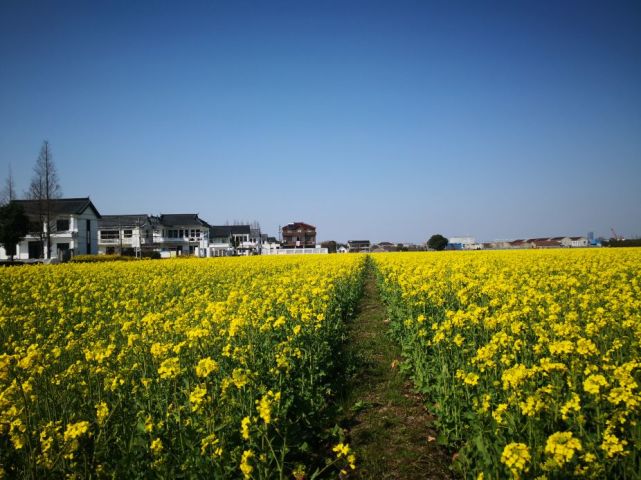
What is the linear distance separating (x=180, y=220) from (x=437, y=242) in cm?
5528

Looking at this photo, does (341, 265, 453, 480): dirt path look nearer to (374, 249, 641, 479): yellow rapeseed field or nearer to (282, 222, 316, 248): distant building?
(374, 249, 641, 479): yellow rapeseed field

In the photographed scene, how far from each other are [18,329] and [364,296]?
1264 cm

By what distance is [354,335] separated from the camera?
10711 mm

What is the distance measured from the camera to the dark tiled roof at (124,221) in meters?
79.9

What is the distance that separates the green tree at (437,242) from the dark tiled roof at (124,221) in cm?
5794

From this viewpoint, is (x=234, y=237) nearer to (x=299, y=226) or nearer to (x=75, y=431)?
(x=299, y=226)

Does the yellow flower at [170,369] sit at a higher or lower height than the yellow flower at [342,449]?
higher

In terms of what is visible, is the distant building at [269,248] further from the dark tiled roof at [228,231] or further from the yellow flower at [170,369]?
the yellow flower at [170,369]

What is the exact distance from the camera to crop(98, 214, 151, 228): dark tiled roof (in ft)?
262

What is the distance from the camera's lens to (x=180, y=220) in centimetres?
8919

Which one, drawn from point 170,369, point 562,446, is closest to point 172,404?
point 170,369

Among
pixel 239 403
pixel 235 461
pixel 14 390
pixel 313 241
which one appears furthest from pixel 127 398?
pixel 313 241

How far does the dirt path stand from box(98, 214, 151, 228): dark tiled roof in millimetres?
78986

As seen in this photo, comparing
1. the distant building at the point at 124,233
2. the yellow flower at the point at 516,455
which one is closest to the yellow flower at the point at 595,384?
the yellow flower at the point at 516,455
